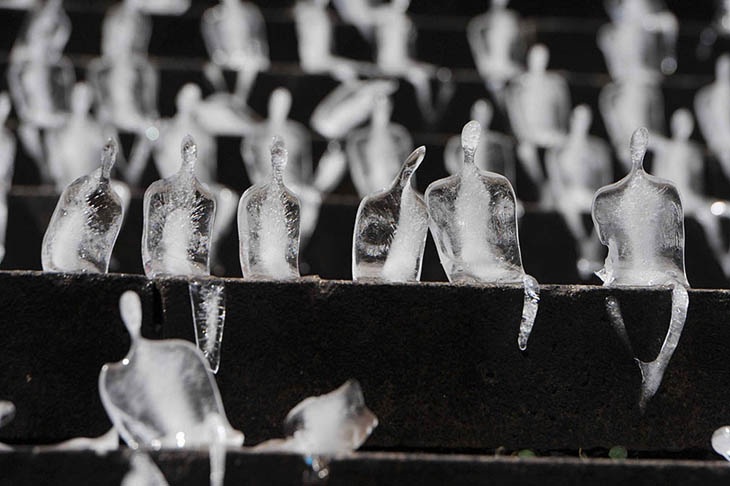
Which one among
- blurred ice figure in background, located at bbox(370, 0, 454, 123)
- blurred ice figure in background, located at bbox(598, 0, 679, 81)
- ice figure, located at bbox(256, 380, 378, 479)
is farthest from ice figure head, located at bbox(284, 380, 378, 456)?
blurred ice figure in background, located at bbox(598, 0, 679, 81)

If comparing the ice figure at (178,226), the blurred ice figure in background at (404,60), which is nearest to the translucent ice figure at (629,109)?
the blurred ice figure in background at (404,60)

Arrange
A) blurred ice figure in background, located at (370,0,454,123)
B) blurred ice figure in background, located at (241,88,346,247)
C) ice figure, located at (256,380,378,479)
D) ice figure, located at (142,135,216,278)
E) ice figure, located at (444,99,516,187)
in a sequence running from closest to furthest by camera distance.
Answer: ice figure, located at (256,380,378,479)
ice figure, located at (142,135,216,278)
blurred ice figure in background, located at (241,88,346,247)
ice figure, located at (444,99,516,187)
blurred ice figure in background, located at (370,0,454,123)

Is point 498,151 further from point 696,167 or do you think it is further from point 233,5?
point 233,5

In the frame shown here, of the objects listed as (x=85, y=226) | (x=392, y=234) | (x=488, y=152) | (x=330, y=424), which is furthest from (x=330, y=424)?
(x=488, y=152)

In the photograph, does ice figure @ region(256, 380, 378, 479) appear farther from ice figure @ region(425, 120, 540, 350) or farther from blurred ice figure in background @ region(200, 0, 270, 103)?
blurred ice figure in background @ region(200, 0, 270, 103)

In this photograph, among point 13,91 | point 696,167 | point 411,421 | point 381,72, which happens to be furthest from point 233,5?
point 411,421

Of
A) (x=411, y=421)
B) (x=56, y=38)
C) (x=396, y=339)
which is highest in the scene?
(x=56, y=38)
